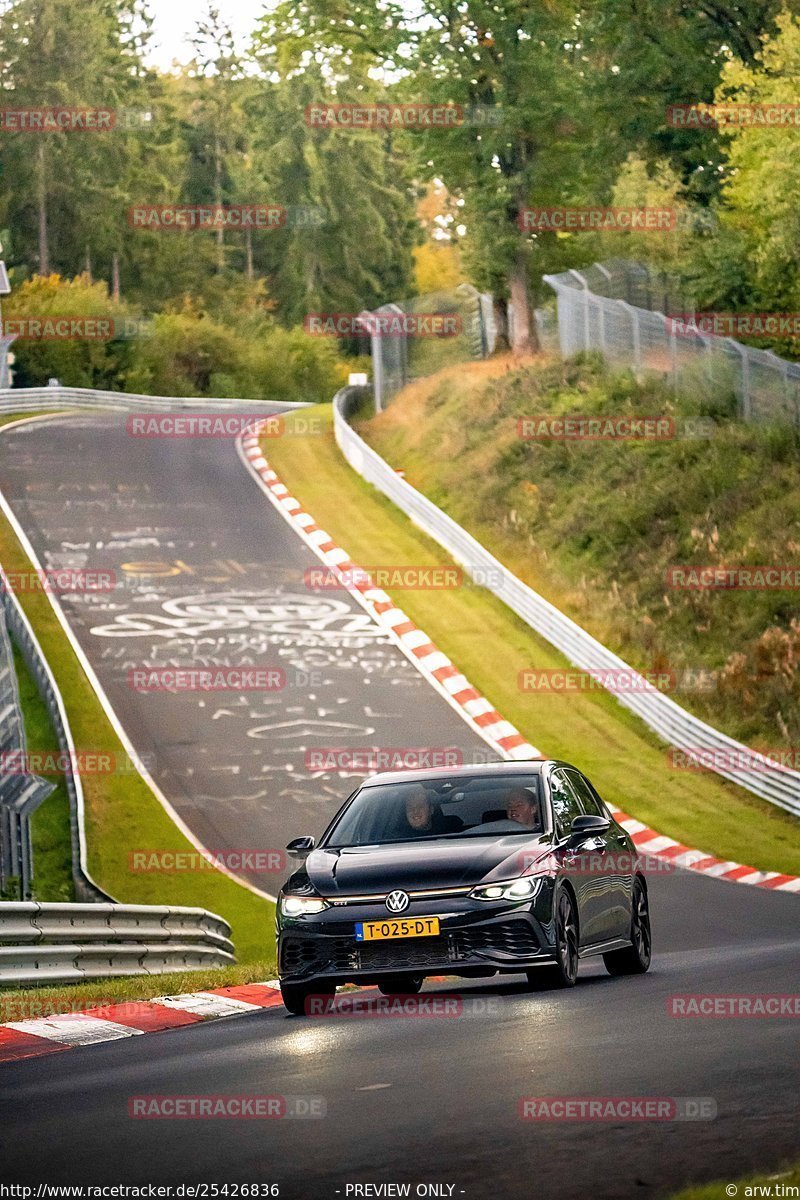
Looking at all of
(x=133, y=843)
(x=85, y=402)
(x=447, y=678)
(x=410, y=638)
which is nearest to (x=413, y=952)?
(x=133, y=843)

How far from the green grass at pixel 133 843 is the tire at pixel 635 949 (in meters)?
6.13

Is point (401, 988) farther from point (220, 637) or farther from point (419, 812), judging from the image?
point (220, 637)

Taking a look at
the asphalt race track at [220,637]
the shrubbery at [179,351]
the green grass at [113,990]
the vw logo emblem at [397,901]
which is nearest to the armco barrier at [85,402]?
the asphalt race track at [220,637]

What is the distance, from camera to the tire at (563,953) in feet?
38.8

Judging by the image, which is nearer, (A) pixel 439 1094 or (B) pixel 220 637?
(A) pixel 439 1094

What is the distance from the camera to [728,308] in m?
46.8

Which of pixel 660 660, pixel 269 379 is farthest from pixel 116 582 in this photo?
pixel 269 379

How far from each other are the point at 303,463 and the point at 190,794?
897 inches

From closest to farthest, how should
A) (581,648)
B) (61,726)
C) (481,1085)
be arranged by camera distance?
(481,1085) < (61,726) < (581,648)

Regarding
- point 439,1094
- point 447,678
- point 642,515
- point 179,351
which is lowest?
point 447,678

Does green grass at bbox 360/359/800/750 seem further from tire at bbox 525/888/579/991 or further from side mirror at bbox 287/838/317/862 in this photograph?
side mirror at bbox 287/838/317/862

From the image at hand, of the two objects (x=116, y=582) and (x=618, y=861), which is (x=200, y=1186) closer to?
(x=618, y=861)

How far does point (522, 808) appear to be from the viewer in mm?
12633

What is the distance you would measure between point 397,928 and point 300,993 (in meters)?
0.84
